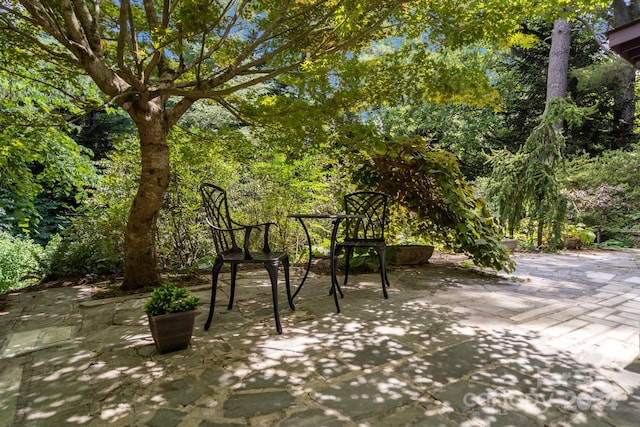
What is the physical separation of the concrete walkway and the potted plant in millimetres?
69

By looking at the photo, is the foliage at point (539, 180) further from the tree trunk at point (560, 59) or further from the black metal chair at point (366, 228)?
the black metal chair at point (366, 228)

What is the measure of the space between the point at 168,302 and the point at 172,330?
0.16 meters

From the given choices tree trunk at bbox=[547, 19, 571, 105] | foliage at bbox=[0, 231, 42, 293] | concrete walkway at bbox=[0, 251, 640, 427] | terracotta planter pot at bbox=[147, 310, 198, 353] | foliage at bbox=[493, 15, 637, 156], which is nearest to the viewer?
concrete walkway at bbox=[0, 251, 640, 427]

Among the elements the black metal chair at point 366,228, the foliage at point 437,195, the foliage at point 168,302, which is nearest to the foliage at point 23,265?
the foliage at point 168,302

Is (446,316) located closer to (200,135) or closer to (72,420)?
(72,420)

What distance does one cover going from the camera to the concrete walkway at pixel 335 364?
139cm

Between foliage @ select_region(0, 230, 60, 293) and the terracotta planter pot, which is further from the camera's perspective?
foliage @ select_region(0, 230, 60, 293)

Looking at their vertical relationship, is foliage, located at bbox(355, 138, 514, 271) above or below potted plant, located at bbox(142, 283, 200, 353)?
above

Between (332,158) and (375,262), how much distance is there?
148cm

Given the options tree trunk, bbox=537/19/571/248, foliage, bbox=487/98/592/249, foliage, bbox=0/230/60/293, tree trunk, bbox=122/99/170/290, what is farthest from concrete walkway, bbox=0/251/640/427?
tree trunk, bbox=537/19/571/248

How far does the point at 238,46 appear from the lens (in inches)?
156

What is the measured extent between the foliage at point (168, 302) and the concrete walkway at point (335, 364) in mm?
254

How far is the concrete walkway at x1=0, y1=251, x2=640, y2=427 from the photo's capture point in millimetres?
1394

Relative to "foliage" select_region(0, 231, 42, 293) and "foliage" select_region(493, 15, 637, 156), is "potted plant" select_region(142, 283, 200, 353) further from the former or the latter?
"foliage" select_region(493, 15, 637, 156)
